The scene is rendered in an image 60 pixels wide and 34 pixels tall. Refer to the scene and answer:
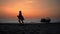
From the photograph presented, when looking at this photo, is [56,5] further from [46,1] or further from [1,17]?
[1,17]

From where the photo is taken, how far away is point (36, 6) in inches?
108

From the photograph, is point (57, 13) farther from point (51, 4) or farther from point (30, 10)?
point (30, 10)

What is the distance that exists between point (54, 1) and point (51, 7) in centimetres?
11

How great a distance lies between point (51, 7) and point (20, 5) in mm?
516
